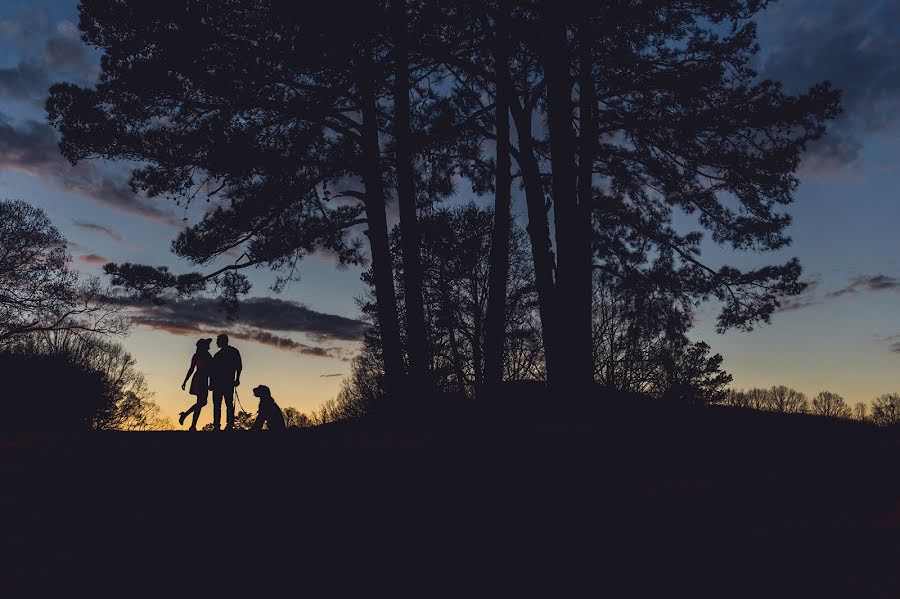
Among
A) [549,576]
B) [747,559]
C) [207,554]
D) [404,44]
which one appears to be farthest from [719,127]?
[207,554]

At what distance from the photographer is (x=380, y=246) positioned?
14.4 m

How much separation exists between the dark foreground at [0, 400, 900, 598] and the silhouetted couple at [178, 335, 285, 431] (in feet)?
7.69

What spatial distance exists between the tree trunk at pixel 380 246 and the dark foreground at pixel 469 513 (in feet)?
16.7

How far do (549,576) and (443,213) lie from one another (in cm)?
1210

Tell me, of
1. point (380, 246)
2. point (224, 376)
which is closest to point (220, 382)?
point (224, 376)

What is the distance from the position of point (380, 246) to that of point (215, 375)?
468 cm

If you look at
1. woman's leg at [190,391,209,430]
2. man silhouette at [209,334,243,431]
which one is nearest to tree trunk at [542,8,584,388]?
man silhouette at [209,334,243,431]

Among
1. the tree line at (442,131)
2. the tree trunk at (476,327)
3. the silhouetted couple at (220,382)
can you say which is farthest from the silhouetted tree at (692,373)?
the silhouetted couple at (220,382)

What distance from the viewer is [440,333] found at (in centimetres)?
2353

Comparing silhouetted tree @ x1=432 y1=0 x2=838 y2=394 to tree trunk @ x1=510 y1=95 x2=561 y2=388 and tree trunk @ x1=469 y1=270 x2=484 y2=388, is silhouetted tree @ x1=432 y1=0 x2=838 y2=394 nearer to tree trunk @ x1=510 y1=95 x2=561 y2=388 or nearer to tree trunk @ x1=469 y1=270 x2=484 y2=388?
tree trunk @ x1=510 y1=95 x2=561 y2=388

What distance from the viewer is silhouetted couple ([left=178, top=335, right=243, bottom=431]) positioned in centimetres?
1131

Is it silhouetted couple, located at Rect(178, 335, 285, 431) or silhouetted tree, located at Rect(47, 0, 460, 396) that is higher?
silhouetted tree, located at Rect(47, 0, 460, 396)

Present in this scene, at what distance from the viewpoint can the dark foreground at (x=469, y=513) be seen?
15.9ft

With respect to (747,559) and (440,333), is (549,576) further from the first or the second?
(440,333)
